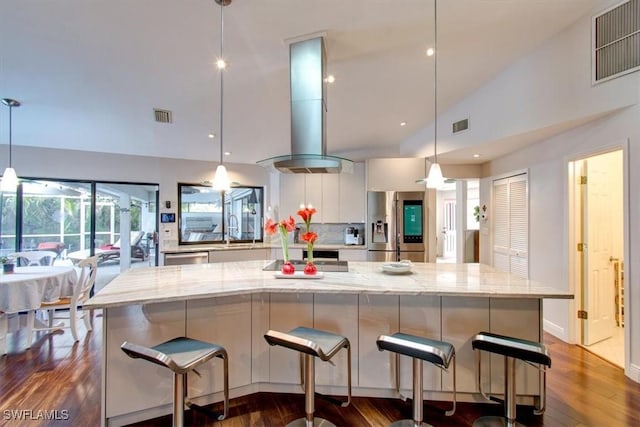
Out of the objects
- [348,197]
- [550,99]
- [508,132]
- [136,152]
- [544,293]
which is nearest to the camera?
[544,293]

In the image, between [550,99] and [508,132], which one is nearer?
[550,99]

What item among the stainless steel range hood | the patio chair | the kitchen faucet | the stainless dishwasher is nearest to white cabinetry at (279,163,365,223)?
the kitchen faucet

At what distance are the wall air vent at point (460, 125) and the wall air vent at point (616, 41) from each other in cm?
140

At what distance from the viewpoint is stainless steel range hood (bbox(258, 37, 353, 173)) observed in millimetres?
2504

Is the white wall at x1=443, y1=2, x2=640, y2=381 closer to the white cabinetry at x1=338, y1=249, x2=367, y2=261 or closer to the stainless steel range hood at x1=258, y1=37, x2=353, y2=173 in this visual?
the stainless steel range hood at x1=258, y1=37, x2=353, y2=173

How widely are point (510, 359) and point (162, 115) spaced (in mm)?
4092

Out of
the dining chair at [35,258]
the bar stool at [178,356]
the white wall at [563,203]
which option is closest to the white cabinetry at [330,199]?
the white wall at [563,203]

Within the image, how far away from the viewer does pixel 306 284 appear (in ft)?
7.42

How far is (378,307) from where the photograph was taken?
2.32m

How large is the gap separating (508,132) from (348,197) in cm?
263

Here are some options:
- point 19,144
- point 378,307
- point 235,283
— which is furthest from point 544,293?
point 19,144

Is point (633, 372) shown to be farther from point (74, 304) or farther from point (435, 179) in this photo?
point (74, 304)

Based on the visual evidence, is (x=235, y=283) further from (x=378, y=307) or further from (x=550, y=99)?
(x=550, y=99)

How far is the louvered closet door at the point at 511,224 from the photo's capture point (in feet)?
13.1
